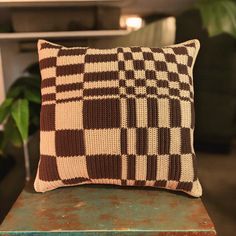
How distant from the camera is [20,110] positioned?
0.84m

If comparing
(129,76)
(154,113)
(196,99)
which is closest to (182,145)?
(154,113)

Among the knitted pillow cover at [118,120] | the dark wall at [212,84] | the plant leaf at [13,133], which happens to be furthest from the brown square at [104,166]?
the dark wall at [212,84]

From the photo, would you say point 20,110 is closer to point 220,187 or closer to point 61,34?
point 61,34

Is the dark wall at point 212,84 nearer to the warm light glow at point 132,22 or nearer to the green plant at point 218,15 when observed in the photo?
the green plant at point 218,15

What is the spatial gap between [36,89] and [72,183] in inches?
15.3

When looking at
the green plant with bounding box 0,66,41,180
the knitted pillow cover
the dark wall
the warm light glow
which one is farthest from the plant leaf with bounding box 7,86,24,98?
the dark wall

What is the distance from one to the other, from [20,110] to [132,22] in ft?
1.47

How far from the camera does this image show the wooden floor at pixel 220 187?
927 mm

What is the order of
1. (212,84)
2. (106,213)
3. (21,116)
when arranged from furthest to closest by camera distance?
1. (212,84)
2. (21,116)
3. (106,213)

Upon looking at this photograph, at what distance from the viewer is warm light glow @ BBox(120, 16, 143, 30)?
920mm

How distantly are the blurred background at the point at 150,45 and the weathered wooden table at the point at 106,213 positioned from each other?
262 mm

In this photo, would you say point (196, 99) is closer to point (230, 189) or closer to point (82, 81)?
point (230, 189)

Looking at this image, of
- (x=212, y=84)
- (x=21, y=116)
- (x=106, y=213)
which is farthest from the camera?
(x=212, y=84)

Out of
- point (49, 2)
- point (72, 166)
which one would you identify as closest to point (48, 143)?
point (72, 166)
